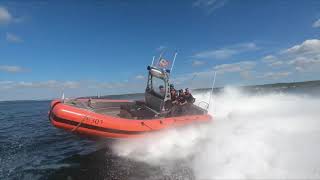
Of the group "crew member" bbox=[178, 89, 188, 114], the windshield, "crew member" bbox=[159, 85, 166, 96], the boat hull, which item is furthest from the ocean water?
the windshield

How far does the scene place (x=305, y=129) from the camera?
1281cm

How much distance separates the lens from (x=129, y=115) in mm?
11844

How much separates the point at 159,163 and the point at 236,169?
8.58ft

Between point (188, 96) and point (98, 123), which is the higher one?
point (188, 96)

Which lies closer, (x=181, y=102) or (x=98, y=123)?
(x=98, y=123)

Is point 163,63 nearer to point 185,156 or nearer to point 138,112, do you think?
point 138,112

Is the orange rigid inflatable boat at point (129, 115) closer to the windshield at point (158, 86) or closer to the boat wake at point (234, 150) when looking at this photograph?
the windshield at point (158, 86)

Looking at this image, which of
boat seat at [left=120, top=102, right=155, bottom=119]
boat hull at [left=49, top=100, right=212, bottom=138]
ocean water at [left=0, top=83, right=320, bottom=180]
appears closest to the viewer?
ocean water at [left=0, top=83, right=320, bottom=180]

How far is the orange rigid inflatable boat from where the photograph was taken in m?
9.24

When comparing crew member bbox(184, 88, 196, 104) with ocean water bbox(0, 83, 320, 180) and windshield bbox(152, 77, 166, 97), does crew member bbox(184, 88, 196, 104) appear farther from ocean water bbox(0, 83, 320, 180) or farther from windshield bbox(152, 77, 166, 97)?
ocean water bbox(0, 83, 320, 180)

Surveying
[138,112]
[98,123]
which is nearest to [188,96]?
[138,112]

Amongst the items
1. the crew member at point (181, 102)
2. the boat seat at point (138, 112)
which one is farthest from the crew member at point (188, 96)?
the boat seat at point (138, 112)

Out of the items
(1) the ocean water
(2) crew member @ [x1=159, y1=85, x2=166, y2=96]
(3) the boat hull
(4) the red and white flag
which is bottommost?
(1) the ocean water

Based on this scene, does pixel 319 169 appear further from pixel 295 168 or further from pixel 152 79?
pixel 152 79
